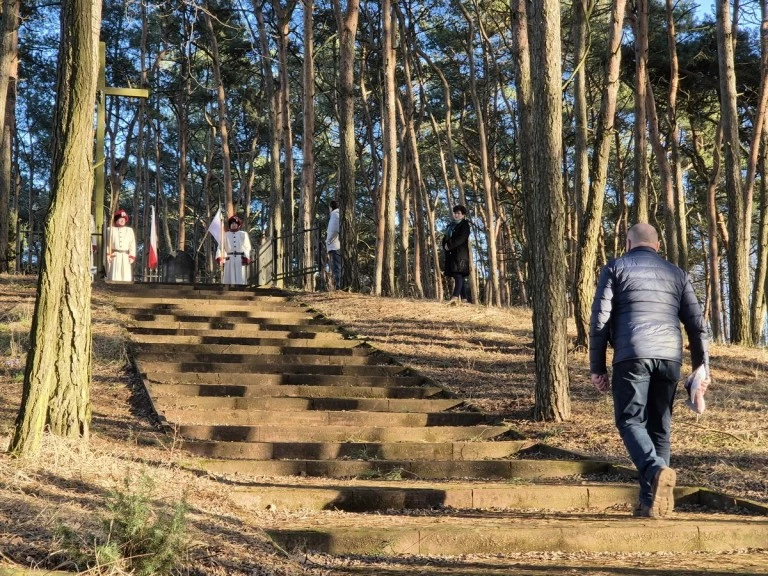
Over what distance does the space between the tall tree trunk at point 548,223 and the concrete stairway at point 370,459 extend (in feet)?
2.19

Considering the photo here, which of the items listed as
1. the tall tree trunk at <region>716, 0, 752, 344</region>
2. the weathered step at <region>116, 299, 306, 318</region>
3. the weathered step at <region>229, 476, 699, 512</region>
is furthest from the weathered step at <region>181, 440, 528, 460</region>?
the tall tree trunk at <region>716, 0, 752, 344</region>

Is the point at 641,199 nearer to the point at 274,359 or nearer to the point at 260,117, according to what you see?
the point at 274,359

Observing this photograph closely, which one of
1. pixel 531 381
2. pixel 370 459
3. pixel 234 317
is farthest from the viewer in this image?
pixel 234 317

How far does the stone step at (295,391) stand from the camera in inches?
384

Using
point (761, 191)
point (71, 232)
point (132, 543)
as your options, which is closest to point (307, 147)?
point (761, 191)

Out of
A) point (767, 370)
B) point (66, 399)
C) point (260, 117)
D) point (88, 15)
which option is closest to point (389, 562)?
point (66, 399)

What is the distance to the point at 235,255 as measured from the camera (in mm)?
20875

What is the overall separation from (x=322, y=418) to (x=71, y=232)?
11.2 feet

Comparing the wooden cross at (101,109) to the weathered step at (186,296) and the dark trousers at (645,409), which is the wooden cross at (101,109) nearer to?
the weathered step at (186,296)

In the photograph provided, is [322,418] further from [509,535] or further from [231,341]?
[509,535]

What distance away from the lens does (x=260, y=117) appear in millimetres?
37438

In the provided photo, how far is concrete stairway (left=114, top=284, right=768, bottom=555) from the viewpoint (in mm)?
5273

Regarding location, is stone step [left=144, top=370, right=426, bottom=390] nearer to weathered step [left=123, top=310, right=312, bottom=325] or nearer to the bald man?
weathered step [left=123, top=310, right=312, bottom=325]

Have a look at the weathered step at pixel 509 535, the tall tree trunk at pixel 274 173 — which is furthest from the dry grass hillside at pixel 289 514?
the tall tree trunk at pixel 274 173
